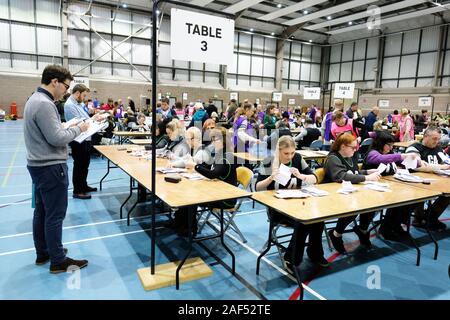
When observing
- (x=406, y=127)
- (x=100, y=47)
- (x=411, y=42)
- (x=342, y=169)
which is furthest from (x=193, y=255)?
(x=411, y=42)

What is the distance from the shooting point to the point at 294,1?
1652 centimetres

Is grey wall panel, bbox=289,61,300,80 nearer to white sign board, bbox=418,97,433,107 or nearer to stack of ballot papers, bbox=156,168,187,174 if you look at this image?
white sign board, bbox=418,97,433,107

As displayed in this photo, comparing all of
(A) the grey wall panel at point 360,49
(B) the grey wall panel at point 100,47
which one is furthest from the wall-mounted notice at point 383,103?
(B) the grey wall panel at point 100,47

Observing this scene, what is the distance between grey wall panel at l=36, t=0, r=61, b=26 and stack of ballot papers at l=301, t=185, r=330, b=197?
55.8ft

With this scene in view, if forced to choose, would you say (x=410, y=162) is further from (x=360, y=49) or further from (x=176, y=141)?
(x=360, y=49)

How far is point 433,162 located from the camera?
4.15 meters

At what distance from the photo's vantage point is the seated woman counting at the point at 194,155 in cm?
361

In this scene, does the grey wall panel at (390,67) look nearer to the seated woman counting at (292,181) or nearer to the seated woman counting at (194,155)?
the seated woman counting at (194,155)

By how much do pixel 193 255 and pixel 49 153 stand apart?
1.62 metres

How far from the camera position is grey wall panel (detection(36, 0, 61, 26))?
605 inches

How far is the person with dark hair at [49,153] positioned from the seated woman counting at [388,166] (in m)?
3.07

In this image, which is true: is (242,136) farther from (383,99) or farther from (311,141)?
(383,99)

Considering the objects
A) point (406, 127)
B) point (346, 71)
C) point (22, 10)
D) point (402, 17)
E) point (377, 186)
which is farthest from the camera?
point (346, 71)
